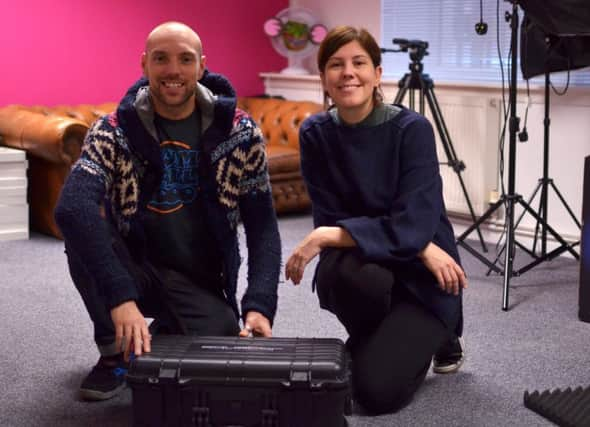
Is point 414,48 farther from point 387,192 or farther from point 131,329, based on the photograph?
point 131,329

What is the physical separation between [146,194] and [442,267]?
82 centimetres

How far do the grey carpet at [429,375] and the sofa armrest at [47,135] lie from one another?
547 millimetres

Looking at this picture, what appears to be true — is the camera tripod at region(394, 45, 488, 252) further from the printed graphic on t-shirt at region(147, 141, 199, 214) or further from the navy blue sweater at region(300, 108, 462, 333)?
the printed graphic on t-shirt at region(147, 141, 199, 214)

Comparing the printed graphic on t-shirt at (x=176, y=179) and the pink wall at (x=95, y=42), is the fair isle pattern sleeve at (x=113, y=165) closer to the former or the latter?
the printed graphic on t-shirt at (x=176, y=179)

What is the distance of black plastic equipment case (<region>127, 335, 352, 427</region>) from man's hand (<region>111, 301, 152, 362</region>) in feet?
0.11

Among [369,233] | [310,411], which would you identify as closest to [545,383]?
[369,233]

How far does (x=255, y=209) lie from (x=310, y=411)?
624mm

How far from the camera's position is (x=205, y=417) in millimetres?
2145

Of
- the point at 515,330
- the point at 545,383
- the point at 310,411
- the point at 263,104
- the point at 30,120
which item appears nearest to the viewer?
the point at 310,411

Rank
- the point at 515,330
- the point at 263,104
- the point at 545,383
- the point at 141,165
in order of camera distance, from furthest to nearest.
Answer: the point at 263,104
the point at 515,330
the point at 545,383
the point at 141,165

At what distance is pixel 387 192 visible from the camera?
256cm

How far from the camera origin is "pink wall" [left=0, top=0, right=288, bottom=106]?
5355 millimetres

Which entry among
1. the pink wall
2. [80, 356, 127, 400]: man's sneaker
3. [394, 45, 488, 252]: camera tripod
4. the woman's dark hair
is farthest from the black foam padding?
the pink wall

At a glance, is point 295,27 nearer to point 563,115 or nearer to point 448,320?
point 563,115
